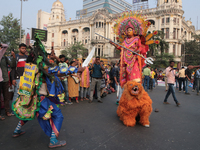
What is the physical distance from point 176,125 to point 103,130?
2.06m

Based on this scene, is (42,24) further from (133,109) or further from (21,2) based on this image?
(133,109)

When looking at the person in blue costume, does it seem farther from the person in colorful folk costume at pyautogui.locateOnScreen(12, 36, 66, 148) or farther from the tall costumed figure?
the tall costumed figure

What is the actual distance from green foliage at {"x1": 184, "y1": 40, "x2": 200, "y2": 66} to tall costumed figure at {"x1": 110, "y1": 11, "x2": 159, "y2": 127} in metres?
40.9

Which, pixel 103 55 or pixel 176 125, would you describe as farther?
pixel 103 55

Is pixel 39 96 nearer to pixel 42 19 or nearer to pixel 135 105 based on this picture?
pixel 135 105

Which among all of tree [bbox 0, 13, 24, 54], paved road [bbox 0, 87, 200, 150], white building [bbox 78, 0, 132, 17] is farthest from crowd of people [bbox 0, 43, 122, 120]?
white building [bbox 78, 0, 132, 17]

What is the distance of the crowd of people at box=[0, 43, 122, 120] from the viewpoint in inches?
184

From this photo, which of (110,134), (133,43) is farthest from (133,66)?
(110,134)

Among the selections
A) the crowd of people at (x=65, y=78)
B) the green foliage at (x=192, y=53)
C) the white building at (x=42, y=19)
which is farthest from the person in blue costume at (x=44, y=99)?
the white building at (x=42, y=19)

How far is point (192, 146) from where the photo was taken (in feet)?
10.4

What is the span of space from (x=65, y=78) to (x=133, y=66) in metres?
3.00

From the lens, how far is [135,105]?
13.5 ft

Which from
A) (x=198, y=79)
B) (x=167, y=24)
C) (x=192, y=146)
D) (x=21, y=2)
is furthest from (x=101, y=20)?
(x=192, y=146)

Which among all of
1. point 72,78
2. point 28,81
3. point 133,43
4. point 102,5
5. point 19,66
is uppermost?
point 102,5
